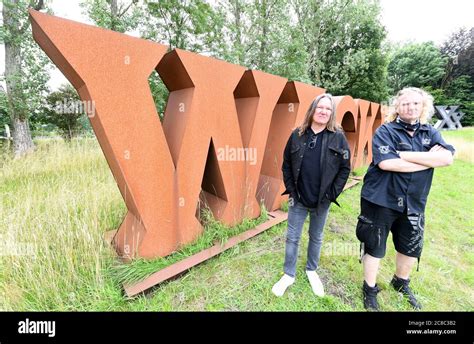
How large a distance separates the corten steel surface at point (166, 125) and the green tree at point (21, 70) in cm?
579

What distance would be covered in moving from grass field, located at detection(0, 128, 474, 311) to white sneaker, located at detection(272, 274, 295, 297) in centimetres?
5

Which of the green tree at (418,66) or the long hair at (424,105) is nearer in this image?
the long hair at (424,105)

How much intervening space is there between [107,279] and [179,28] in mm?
6552

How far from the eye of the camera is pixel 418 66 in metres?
26.0

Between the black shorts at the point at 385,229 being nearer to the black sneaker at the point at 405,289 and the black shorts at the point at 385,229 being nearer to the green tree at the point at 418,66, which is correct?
the black sneaker at the point at 405,289

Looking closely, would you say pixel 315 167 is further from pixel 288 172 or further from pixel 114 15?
pixel 114 15

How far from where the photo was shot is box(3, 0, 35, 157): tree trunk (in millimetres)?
5172

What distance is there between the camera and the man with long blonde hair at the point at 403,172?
162 centimetres

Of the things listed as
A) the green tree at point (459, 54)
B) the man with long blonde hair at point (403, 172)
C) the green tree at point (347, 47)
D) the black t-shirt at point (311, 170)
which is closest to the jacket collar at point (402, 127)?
the man with long blonde hair at point (403, 172)

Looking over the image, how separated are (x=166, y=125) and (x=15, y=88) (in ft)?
19.6

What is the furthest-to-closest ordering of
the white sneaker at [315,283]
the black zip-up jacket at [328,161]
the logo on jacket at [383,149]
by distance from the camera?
the white sneaker at [315,283]
the black zip-up jacket at [328,161]
the logo on jacket at [383,149]

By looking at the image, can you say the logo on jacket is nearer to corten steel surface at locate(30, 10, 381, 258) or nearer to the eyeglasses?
the eyeglasses

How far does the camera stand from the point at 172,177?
216cm
